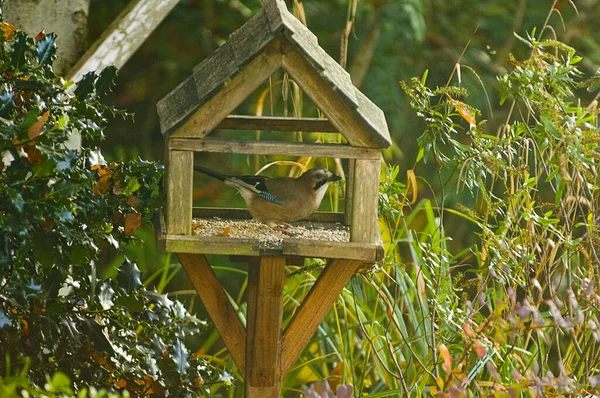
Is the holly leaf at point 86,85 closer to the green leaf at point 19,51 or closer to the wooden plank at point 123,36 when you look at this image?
the green leaf at point 19,51

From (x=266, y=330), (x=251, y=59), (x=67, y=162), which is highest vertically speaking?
(x=251, y=59)

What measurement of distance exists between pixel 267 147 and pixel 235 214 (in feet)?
2.02

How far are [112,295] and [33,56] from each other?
66 cm

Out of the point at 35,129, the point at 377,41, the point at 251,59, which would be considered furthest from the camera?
the point at 377,41

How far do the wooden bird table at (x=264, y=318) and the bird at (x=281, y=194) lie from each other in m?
0.14

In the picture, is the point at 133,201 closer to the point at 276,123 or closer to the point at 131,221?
the point at 131,221

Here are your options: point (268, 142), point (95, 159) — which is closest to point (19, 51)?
point (95, 159)

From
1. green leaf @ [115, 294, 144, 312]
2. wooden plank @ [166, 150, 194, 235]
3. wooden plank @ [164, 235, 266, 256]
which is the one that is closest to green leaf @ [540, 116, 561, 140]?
wooden plank @ [164, 235, 266, 256]

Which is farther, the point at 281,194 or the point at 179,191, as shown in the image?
the point at 281,194

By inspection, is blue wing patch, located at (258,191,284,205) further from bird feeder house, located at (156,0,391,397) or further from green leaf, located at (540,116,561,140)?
green leaf, located at (540,116,561,140)

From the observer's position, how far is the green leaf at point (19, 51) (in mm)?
1989

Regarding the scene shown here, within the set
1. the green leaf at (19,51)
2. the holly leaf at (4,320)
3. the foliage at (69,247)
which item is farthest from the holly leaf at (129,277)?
the green leaf at (19,51)

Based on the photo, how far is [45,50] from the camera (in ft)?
6.98

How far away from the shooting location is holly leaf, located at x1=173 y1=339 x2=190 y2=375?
230 cm
